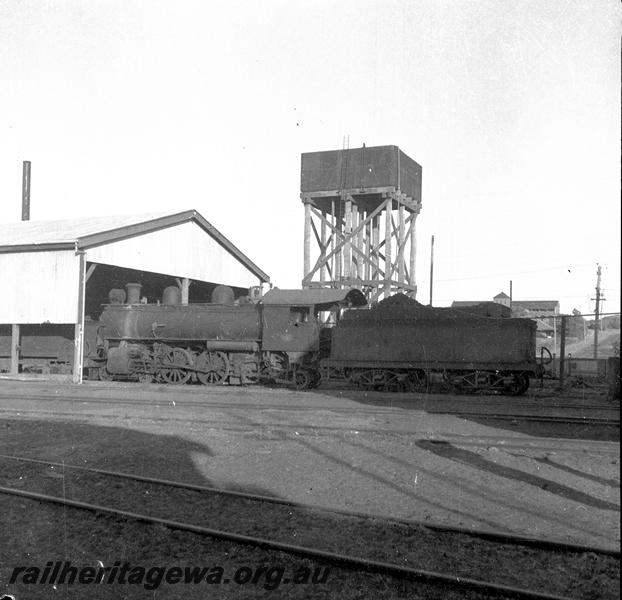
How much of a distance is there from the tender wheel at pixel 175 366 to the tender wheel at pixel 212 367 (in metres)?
0.42

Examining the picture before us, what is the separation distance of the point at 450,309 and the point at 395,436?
844 cm

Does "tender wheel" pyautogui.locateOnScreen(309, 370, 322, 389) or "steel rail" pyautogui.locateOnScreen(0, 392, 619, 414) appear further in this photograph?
"tender wheel" pyautogui.locateOnScreen(309, 370, 322, 389)

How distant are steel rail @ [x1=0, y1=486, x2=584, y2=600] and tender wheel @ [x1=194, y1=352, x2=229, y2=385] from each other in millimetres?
13747

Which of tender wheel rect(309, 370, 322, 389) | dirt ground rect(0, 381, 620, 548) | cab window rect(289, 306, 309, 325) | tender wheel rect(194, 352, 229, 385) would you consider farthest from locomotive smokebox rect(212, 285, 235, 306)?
dirt ground rect(0, 381, 620, 548)

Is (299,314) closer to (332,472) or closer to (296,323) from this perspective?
(296,323)

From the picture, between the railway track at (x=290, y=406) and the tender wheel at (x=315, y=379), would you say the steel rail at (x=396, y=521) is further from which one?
the tender wheel at (x=315, y=379)

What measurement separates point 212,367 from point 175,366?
142 centimetres

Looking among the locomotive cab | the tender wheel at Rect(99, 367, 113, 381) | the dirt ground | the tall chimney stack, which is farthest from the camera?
the tall chimney stack

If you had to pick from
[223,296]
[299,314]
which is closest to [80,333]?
[223,296]

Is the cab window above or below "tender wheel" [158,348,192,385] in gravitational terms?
above

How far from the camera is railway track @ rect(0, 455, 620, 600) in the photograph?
5.11 meters

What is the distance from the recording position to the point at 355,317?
1939cm

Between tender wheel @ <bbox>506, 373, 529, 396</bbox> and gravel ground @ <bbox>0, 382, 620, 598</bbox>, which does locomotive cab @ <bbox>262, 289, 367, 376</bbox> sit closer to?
gravel ground @ <bbox>0, 382, 620, 598</bbox>

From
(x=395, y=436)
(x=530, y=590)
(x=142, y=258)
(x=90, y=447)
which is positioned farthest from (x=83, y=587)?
(x=142, y=258)
